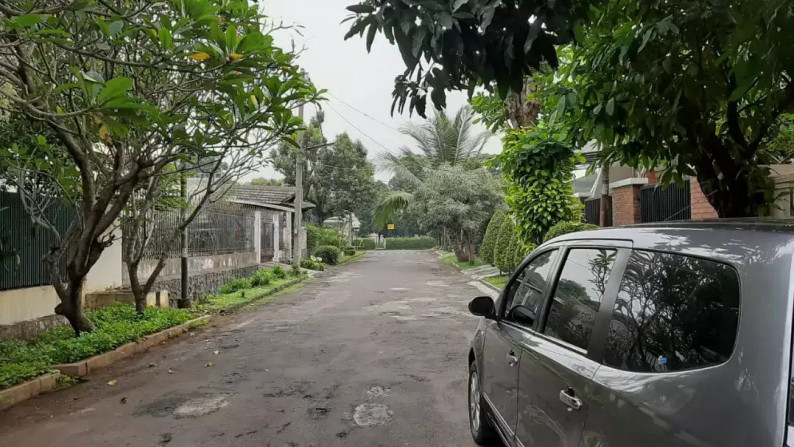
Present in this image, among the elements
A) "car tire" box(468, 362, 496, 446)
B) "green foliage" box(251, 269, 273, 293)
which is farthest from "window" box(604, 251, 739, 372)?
"green foliage" box(251, 269, 273, 293)

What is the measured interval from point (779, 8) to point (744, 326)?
5.83ft

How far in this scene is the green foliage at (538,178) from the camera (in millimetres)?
11852

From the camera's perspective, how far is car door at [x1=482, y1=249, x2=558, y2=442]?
3.46 metres

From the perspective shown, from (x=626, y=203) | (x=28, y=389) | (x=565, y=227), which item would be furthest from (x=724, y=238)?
(x=565, y=227)

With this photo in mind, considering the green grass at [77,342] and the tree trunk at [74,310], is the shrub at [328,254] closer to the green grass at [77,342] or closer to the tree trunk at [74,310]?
the green grass at [77,342]

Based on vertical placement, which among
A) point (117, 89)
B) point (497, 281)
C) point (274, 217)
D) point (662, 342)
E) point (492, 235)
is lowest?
point (497, 281)

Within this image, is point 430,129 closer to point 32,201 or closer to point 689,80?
point 32,201

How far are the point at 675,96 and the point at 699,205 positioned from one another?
183 inches

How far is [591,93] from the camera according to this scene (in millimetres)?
5098

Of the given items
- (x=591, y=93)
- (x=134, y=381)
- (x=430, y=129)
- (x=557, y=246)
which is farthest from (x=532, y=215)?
(x=430, y=129)

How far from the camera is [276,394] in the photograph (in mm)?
6152

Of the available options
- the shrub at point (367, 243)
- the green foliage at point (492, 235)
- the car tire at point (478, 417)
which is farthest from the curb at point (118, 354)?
the shrub at point (367, 243)

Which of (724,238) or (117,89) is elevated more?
(117,89)

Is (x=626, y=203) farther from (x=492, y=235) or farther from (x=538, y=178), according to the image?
(x=492, y=235)
